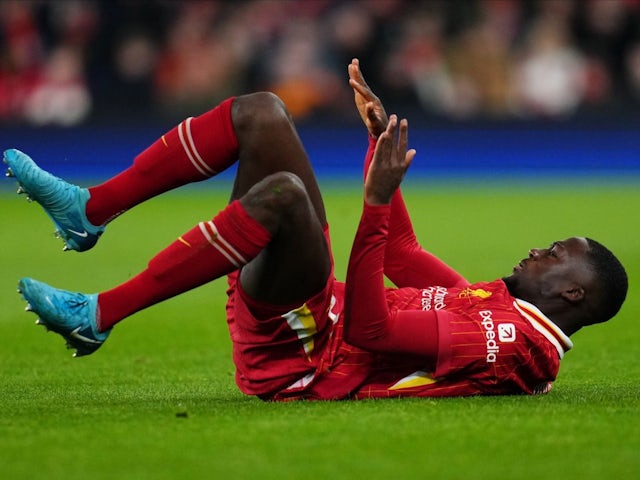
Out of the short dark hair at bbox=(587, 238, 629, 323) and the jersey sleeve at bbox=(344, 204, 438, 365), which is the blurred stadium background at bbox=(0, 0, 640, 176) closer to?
the short dark hair at bbox=(587, 238, 629, 323)

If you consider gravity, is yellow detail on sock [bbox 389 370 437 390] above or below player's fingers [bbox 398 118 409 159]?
below

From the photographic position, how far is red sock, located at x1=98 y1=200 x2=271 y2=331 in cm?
443

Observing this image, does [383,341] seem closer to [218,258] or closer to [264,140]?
[218,258]

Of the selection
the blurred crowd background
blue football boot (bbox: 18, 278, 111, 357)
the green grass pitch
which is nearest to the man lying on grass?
blue football boot (bbox: 18, 278, 111, 357)

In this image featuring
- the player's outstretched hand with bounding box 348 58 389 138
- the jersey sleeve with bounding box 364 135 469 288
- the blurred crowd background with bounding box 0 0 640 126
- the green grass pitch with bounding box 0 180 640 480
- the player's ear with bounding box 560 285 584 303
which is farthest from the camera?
the blurred crowd background with bounding box 0 0 640 126

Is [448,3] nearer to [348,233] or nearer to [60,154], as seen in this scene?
[60,154]

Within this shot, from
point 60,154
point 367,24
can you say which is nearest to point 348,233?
point 60,154

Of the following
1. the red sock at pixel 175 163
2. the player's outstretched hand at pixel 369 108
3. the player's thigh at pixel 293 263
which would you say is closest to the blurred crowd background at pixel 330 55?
the player's outstretched hand at pixel 369 108

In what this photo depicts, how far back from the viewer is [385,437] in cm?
406

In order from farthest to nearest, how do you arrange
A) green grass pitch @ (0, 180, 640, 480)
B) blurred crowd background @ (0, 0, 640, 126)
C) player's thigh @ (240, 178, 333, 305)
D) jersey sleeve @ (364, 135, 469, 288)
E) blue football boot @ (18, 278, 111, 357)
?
blurred crowd background @ (0, 0, 640, 126)
jersey sleeve @ (364, 135, 469, 288)
player's thigh @ (240, 178, 333, 305)
blue football boot @ (18, 278, 111, 357)
green grass pitch @ (0, 180, 640, 480)

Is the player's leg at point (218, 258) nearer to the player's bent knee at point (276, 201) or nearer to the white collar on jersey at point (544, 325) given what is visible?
the player's bent knee at point (276, 201)

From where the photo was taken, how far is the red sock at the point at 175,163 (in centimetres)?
478

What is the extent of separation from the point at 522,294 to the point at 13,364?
271 cm

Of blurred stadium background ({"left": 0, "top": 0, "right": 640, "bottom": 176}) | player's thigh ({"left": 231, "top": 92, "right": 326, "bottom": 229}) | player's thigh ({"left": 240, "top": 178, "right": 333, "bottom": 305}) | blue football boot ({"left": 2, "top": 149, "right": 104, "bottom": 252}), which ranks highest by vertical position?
player's thigh ({"left": 231, "top": 92, "right": 326, "bottom": 229})
